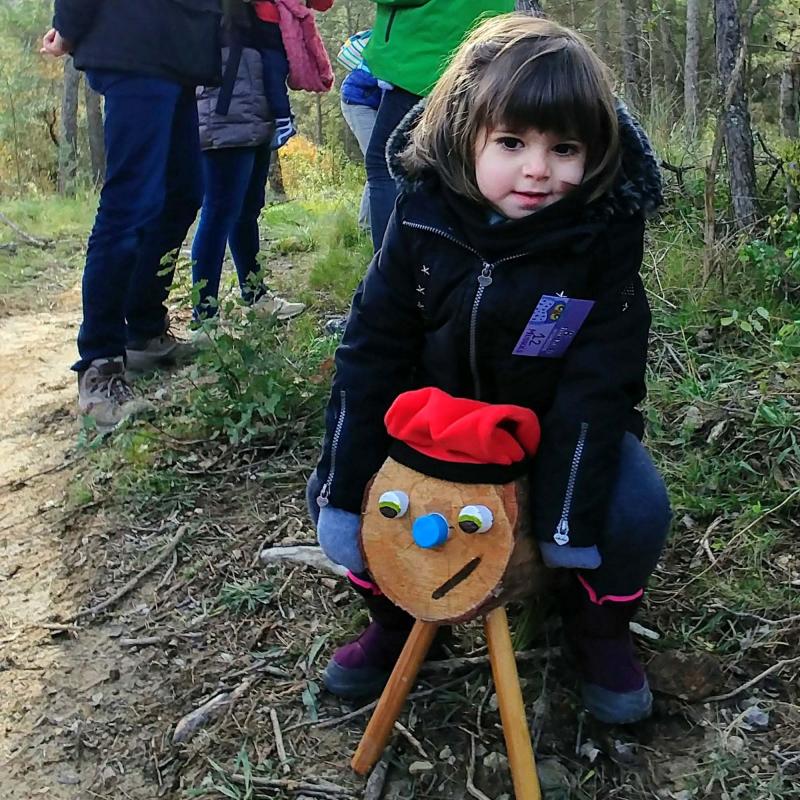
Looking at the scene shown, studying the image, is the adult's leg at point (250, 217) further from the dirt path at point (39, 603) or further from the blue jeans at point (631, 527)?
the blue jeans at point (631, 527)

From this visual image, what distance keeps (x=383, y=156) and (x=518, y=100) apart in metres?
1.77

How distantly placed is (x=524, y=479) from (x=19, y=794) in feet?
4.00

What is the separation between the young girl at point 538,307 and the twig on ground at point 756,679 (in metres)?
0.15

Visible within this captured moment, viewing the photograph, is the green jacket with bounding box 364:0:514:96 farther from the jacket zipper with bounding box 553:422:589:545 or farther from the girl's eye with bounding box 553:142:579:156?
the jacket zipper with bounding box 553:422:589:545

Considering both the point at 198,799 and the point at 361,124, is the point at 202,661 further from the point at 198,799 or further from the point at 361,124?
the point at 361,124

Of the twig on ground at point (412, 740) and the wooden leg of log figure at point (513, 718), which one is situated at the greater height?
the wooden leg of log figure at point (513, 718)

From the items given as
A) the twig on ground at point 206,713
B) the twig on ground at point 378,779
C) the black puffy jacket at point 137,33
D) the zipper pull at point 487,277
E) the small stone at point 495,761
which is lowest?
the twig on ground at point 206,713

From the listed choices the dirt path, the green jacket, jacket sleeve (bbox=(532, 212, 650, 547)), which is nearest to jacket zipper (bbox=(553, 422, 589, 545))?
jacket sleeve (bbox=(532, 212, 650, 547))

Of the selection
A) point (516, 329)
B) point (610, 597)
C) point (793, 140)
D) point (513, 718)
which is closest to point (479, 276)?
point (516, 329)

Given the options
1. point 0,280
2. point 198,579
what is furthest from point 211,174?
point 0,280

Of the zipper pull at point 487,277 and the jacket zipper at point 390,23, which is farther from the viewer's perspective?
the jacket zipper at point 390,23

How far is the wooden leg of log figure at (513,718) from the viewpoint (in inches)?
60.7

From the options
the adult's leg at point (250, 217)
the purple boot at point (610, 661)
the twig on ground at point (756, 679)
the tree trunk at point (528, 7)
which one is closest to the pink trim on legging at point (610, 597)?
the purple boot at point (610, 661)

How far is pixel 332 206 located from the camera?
683 cm
